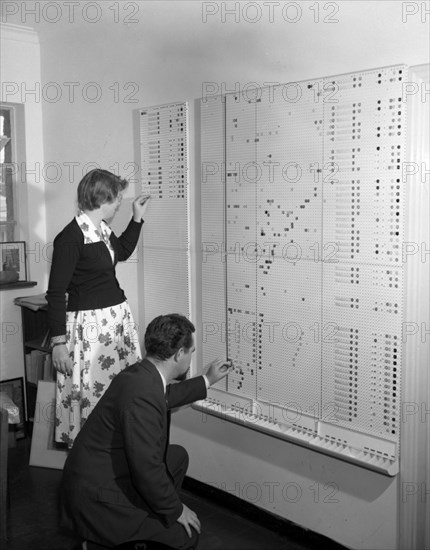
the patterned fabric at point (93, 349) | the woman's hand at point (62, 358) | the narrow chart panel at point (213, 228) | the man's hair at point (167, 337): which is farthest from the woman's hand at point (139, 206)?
the man's hair at point (167, 337)

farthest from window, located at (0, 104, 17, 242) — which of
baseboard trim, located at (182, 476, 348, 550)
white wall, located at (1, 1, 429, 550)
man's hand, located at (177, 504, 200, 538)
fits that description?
man's hand, located at (177, 504, 200, 538)

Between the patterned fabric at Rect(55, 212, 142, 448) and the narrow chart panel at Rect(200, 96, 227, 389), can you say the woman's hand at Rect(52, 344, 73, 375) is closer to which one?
the patterned fabric at Rect(55, 212, 142, 448)

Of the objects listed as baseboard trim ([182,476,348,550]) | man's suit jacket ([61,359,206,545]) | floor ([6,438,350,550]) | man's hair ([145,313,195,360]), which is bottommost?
floor ([6,438,350,550])

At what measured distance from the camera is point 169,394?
2.64 meters

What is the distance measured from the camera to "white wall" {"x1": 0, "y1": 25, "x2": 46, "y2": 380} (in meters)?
4.05

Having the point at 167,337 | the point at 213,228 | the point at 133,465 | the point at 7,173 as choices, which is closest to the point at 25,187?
the point at 7,173

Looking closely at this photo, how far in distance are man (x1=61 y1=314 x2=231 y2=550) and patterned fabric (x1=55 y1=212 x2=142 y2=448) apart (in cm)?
78

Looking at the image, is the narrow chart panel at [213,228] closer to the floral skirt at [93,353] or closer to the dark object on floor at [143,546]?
the floral skirt at [93,353]

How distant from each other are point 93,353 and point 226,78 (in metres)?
1.38

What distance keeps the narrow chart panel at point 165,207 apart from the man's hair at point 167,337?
867 millimetres

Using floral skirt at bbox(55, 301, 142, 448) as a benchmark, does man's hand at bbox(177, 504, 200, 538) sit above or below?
below

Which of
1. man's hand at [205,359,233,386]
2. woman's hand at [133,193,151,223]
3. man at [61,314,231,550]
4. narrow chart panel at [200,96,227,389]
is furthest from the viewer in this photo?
woman's hand at [133,193,151,223]

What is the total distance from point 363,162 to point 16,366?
266 centimetres

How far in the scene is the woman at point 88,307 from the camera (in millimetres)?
3020
